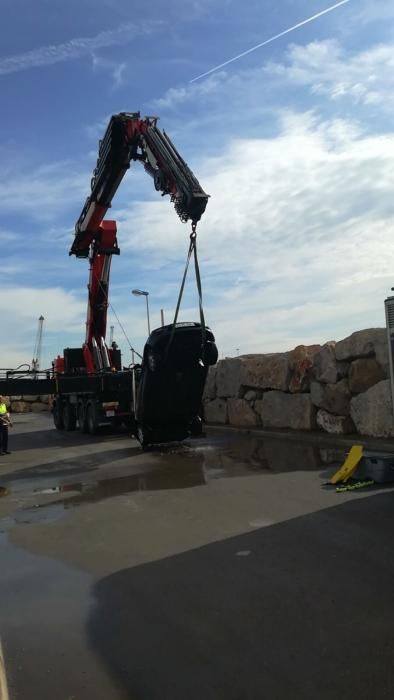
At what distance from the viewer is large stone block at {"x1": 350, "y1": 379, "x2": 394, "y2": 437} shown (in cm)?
1322

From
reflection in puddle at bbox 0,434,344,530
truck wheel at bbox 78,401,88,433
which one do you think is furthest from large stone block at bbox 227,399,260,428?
truck wheel at bbox 78,401,88,433

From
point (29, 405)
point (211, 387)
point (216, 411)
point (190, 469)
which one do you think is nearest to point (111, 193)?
point (211, 387)

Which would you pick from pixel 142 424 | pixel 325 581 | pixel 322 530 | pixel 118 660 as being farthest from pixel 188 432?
pixel 118 660

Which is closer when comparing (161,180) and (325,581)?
(325,581)

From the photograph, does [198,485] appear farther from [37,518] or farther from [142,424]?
[142,424]

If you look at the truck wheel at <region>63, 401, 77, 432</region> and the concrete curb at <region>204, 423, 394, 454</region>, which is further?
the truck wheel at <region>63, 401, 77, 432</region>

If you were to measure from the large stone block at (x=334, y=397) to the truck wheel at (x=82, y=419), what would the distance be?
861 centimetres

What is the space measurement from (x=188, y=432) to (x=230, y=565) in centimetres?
955

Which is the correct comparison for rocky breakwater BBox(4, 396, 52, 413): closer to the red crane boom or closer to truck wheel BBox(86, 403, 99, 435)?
the red crane boom

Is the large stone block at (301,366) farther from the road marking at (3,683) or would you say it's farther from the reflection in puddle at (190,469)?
the road marking at (3,683)

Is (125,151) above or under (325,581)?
above

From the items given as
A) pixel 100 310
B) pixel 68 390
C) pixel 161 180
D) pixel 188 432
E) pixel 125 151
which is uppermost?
pixel 125 151

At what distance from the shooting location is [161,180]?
1450cm

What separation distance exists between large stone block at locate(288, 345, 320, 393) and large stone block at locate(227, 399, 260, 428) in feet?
7.32
